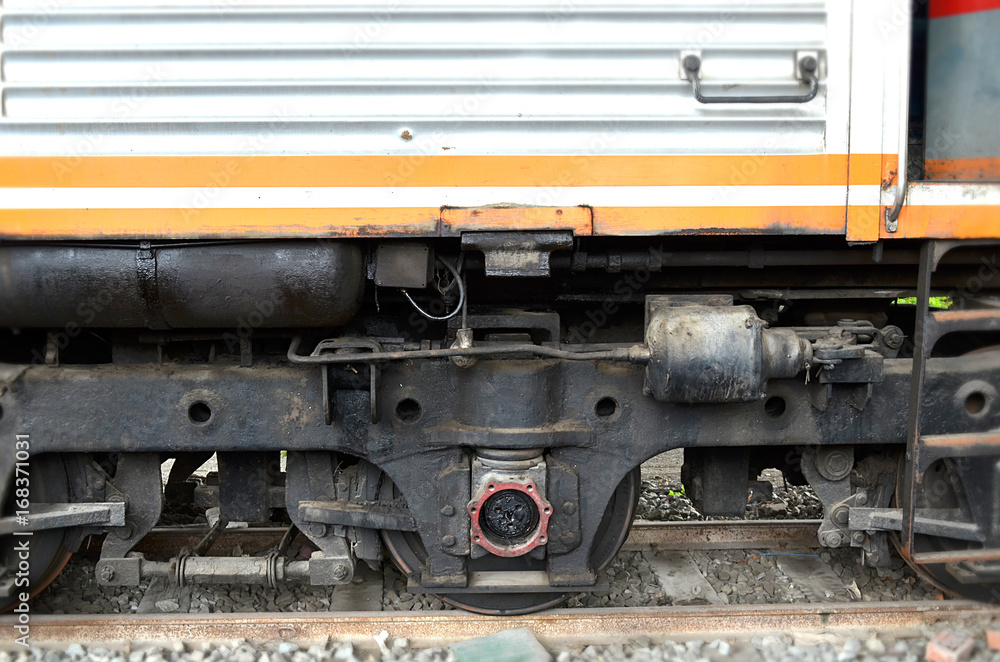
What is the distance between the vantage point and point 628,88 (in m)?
2.76

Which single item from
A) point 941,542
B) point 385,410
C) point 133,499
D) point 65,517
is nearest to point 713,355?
point 385,410

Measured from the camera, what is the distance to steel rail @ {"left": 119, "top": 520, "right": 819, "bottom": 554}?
418 centimetres

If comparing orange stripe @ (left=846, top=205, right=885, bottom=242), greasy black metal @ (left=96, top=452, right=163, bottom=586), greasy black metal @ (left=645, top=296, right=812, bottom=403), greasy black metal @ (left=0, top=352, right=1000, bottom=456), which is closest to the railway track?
greasy black metal @ (left=96, top=452, right=163, bottom=586)

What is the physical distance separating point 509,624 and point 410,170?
1.97 metres

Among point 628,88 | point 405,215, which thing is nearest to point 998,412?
point 628,88

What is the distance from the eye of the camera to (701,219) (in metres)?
2.83

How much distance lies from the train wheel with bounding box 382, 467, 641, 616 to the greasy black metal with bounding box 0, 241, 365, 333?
1224mm

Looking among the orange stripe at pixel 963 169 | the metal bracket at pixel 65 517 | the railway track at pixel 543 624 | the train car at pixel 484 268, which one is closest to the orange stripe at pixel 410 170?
the train car at pixel 484 268

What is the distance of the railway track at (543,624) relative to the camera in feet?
10.7

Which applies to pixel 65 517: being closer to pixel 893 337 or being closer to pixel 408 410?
pixel 408 410

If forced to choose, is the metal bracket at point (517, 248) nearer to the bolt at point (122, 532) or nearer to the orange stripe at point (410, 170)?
the orange stripe at point (410, 170)

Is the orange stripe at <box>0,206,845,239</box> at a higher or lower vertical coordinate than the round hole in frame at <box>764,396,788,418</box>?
higher

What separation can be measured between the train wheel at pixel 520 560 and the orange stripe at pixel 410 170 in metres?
1.35
